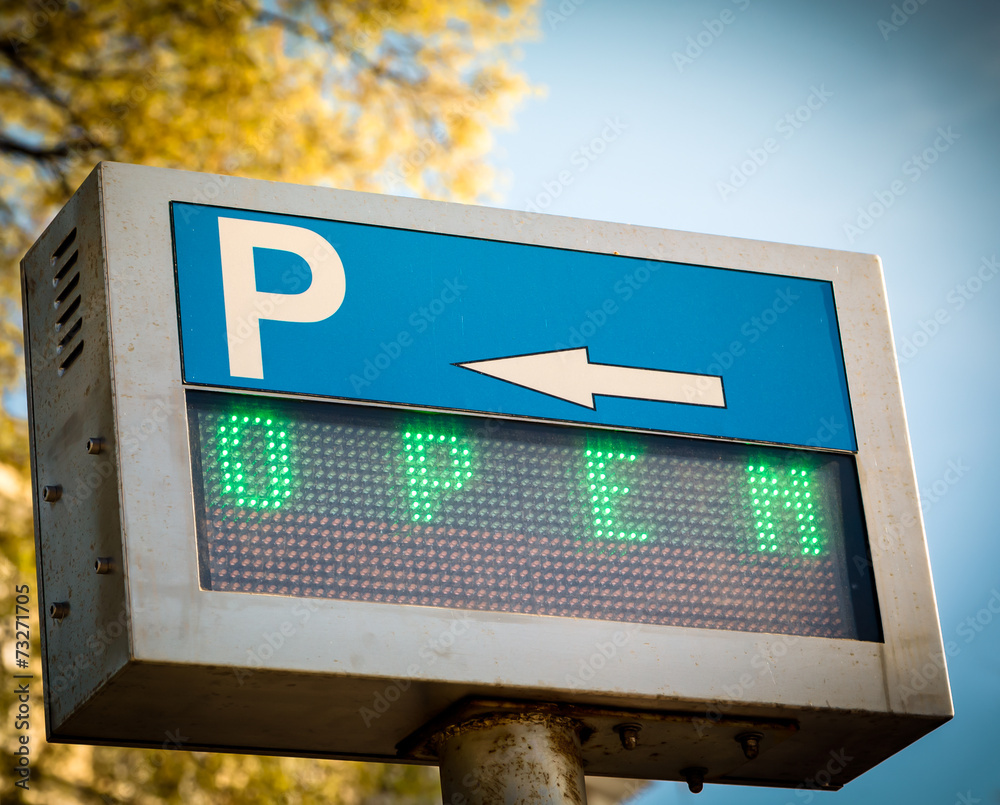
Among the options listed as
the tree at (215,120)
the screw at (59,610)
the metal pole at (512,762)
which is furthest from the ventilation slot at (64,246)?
the tree at (215,120)

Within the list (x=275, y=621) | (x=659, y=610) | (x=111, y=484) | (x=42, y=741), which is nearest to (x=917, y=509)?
(x=659, y=610)

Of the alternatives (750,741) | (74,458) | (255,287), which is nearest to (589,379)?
(255,287)

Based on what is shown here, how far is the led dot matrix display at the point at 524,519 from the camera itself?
8.50 feet

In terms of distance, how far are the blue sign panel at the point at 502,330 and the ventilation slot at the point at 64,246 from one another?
235mm

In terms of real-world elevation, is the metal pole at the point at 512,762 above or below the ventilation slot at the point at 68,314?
below

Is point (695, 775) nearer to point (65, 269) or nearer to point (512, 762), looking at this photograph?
point (512, 762)

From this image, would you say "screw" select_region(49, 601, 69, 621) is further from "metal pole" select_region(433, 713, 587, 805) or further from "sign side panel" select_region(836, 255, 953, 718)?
"sign side panel" select_region(836, 255, 953, 718)

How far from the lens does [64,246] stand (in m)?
2.89

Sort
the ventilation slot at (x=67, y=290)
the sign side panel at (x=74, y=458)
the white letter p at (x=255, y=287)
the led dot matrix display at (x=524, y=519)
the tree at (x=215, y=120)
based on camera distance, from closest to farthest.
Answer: the sign side panel at (x=74, y=458) < the led dot matrix display at (x=524, y=519) < the white letter p at (x=255, y=287) < the ventilation slot at (x=67, y=290) < the tree at (x=215, y=120)

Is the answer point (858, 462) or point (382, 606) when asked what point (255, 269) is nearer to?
point (382, 606)

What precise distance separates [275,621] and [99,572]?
0.32m

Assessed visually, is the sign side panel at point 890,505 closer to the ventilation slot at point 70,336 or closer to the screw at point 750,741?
the screw at point 750,741

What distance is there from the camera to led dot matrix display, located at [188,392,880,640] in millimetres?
2592

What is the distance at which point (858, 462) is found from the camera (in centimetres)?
309
